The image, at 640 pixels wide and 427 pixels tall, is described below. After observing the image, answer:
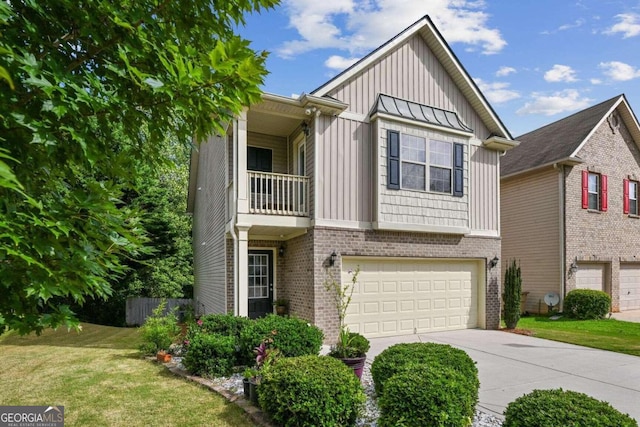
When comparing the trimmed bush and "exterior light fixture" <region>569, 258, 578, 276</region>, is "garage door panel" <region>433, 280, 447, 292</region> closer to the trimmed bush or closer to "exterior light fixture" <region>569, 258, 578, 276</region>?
the trimmed bush

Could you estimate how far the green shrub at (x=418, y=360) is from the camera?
518cm

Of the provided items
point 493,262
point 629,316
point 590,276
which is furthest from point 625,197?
point 493,262

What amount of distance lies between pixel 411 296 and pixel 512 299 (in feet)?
12.1

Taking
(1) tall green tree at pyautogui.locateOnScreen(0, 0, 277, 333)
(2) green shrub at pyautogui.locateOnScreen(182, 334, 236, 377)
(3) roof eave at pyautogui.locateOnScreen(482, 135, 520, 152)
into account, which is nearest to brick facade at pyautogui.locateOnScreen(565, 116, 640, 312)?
(3) roof eave at pyautogui.locateOnScreen(482, 135, 520, 152)

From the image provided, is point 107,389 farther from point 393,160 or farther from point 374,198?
point 393,160

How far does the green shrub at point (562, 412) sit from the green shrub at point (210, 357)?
15.5ft

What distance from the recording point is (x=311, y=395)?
455 centimetres

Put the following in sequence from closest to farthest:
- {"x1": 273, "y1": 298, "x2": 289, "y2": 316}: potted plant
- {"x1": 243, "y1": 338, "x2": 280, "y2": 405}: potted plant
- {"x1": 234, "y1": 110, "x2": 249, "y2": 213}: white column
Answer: {"x1": 243, "y1": 338, "x2": 280, "y2": 405}: potted plant → {"x1": 234, "y1": 110, "x2": 249, "y2": 213}: white column → {"x1": 273, "y1": 298, "x2": 289, "y2": 316}: potted plant

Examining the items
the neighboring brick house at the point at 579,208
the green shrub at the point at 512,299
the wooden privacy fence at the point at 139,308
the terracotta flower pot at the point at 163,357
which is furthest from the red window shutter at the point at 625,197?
the wooden privacy fence at the point at 139,308

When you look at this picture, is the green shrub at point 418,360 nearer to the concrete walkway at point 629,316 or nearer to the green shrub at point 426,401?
the green shrub at point 426,401

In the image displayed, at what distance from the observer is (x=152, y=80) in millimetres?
2158

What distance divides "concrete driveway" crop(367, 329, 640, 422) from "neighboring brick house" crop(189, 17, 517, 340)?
4.58 feet

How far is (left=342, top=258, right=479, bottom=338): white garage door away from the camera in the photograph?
10.3 meters

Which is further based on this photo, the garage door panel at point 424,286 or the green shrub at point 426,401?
the garage door panel at point 424,286
